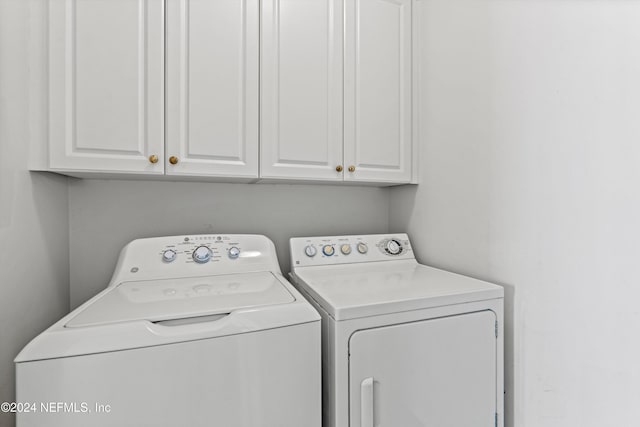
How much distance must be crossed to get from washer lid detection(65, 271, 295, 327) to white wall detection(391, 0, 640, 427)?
89 centimetres

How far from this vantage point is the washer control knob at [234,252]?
4.50ft

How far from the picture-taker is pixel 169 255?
4.23 ft

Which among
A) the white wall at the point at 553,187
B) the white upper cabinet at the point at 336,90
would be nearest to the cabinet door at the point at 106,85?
the white upper cabinet at the point at 336,90

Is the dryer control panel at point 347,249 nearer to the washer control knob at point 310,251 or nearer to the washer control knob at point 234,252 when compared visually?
the washer control knob at point 310,251

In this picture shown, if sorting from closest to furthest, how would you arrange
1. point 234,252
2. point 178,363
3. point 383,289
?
1. point 178,363
2. point 383,289
3. point 234,252

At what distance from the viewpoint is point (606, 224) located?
0.87 metres

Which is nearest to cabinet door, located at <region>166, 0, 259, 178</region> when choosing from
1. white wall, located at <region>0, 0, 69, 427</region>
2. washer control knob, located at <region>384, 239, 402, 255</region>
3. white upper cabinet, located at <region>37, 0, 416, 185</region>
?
white upper cabinet, located at <region>37, 0, 416, 185</region>

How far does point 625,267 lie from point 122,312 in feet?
Result: 4.66

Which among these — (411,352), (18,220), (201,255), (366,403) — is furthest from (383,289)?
(18,220)

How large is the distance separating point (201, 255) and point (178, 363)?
24.8 inches

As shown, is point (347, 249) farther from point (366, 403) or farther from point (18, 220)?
point (18, 220)

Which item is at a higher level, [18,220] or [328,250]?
[18,220]

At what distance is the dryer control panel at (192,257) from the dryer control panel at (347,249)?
143mm

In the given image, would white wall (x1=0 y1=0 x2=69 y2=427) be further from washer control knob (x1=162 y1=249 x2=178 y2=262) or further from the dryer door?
the dryer door
